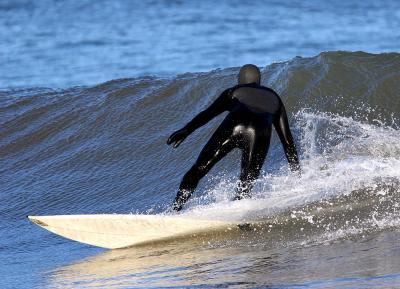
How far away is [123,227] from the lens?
6516mm

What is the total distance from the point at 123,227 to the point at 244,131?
1156 mm

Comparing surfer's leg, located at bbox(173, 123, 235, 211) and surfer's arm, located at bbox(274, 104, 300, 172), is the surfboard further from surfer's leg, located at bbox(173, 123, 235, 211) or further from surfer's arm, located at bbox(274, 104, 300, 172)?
surfer's arm, located at bbox(274, 104, 300, 172)

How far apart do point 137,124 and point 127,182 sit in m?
1.95

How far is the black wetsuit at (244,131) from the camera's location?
675 centimetres

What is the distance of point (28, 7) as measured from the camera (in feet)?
95.5

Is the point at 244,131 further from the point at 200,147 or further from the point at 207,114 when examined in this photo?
the point at 200,147

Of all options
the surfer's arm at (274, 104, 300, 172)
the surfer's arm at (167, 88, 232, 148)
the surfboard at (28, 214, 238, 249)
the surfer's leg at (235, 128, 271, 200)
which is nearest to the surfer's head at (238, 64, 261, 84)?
the surfer's arm at (167, 88, 232, 148)

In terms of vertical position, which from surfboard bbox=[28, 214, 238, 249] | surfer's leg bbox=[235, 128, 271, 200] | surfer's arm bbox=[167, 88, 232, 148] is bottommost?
surfboard bbox=[28, 214, 238, 249]

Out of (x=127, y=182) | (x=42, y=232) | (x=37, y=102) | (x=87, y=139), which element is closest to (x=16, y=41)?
(x=37, y=102)

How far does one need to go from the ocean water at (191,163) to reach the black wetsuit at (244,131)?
20 centimetres

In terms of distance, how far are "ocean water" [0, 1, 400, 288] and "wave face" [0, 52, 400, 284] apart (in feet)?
0.07

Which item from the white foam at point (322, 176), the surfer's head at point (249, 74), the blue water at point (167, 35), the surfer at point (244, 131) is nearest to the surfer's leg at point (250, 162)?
the surfer at point (244, 131)

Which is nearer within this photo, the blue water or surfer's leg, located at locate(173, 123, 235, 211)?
surfer's leg, located at locate(173, 123, 235, 211)

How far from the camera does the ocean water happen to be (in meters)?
5.57
